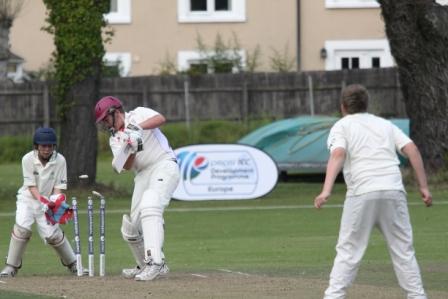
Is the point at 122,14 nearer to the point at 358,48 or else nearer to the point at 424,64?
the point at 358,48

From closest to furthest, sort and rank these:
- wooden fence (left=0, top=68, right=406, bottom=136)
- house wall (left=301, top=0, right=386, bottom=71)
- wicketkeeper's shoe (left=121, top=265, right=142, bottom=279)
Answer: wicketkeeper's shoe (left=121, top=265, right=142, bottom=279) → wooden fence (left=0, top=68, right=406, bottom=136) → house wall (left=301, top=0, right=386, bottom=71)

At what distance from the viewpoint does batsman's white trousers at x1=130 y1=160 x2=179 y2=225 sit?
12.0 m

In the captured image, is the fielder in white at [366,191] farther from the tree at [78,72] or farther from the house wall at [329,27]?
the house wall at [329,27]

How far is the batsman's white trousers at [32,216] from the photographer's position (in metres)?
13.2

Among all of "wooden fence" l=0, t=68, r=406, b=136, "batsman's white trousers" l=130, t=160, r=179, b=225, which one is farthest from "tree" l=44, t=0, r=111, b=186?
"batsman's white trousers" l=130, t=160, r=179, b=225

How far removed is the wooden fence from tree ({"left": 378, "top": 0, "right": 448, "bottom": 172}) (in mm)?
12621

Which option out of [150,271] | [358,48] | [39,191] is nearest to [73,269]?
[39,191]

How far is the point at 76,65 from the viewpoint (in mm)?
25547

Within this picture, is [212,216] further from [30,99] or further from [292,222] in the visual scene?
[30,99]

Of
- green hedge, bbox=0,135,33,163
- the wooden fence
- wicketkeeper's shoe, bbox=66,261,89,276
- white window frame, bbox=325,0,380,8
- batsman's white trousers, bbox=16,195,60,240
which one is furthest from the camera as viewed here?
white window frame, bbox=325,0,380,8

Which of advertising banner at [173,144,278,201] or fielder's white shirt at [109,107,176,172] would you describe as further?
advertising banner at [173,144,278,201]

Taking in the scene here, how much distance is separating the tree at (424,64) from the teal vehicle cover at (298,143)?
2.04 metres

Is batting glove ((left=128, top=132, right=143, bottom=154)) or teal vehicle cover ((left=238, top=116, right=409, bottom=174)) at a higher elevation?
batting glove ((left=128, top=132, right=143, bottom=154))

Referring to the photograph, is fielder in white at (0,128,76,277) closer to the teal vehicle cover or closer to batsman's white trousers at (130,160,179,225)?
batsman's white trousers at (130,160,179,225)
